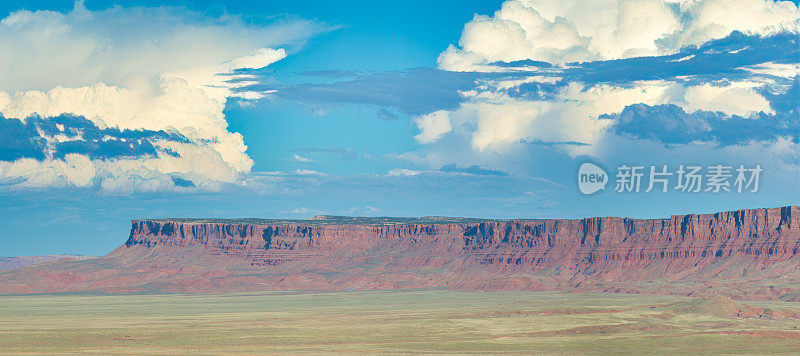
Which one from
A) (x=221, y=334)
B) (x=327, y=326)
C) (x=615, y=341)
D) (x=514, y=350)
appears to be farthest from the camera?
(x=327, y=326)

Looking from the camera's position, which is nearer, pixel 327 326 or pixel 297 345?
pixel 297 345

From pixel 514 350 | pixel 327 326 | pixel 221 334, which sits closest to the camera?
pixel 514 350

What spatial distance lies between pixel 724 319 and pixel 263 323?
255ft

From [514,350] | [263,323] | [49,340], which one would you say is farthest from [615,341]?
[49,340]

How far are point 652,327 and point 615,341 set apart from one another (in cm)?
1968

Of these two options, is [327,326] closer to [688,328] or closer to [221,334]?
[221,334]

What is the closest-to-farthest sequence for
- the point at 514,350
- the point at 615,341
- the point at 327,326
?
the point at 514,350 < the point at 615,341 < the point at 327,326

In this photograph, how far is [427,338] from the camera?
16338 centimetres

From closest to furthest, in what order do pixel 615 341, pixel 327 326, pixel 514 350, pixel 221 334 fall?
pixel 514 350 < pixel 615 341 < pixel 221 334 < pixel 327 326

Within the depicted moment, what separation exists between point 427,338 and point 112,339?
45.4 metres

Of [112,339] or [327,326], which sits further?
[327,326]

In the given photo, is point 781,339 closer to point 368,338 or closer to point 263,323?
point 368,338

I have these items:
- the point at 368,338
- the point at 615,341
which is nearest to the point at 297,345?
the point at 368,338

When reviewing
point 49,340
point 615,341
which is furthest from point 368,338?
point 49,340
